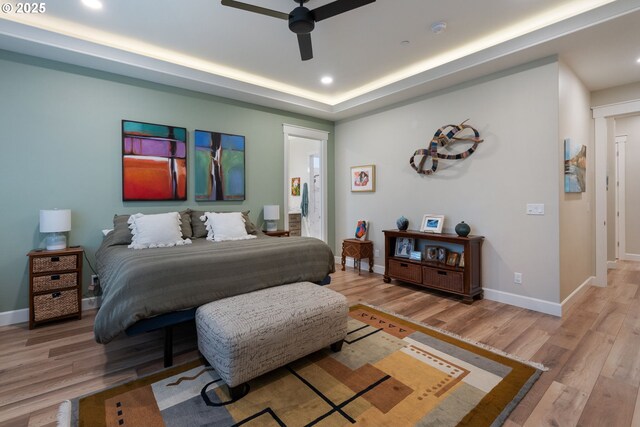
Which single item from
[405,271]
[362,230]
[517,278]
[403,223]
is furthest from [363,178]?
[517,278]

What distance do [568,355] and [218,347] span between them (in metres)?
2.64

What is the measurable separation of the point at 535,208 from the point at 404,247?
1669 millimetres

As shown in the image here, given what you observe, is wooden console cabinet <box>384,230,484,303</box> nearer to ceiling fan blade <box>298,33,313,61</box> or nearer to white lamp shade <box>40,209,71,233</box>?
ceiling fan blade <box>298,33,313,61</box>

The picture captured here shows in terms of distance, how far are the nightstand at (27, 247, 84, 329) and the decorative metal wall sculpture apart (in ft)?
13.9

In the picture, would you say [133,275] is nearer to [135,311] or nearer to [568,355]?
[135,311]

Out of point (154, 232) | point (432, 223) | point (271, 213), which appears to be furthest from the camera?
point (271, 213)

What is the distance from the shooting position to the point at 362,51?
3.52 meters

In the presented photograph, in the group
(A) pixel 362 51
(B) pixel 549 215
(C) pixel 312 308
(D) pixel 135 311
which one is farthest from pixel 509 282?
(D) pixel 135 311

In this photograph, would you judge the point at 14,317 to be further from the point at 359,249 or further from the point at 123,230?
the point at 359,249

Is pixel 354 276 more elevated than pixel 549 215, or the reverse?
pixel 549 215

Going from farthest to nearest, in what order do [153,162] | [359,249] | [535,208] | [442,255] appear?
[359,249] < [442,255] < [153,162] < [535,208]

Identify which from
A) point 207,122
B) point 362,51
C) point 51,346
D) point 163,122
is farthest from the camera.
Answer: point 207,122

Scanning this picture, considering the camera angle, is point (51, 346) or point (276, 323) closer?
point (276, 323)

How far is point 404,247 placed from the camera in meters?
4.39
